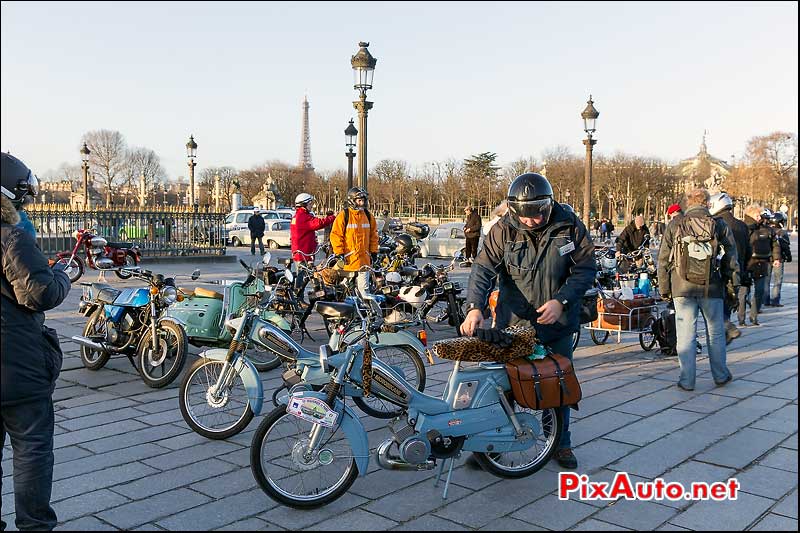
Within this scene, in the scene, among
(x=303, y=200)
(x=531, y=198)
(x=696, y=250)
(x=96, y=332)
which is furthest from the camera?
(x=303, y=200)

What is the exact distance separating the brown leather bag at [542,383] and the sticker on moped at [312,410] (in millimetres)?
1066

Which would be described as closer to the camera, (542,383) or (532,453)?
(542,383)

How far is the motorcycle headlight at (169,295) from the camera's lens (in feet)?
22.9

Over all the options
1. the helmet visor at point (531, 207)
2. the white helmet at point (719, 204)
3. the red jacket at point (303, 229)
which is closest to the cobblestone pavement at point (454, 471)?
A: the helmet visor at point (531, 207)

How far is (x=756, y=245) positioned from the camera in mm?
11789

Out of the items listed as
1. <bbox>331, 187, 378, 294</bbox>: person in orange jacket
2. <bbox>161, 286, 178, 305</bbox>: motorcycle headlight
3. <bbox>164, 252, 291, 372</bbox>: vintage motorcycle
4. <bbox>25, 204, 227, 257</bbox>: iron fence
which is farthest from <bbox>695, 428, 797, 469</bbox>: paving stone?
<bbox>25, 204, 227, 257</bbox>: iron fence

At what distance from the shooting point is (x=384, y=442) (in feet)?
14.0

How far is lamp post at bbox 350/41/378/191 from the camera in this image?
1352 centimetres

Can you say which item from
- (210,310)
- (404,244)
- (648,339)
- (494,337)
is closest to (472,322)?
(494,337)

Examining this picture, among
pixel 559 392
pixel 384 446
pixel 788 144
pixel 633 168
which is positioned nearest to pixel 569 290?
pixel 559 392

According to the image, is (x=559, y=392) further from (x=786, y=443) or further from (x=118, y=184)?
(x=118, y=184)

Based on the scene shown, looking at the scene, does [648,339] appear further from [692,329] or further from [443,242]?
[443,242]

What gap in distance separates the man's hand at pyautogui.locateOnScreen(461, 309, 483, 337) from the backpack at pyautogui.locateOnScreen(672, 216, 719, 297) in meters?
3.18

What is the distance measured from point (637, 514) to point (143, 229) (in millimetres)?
18717
